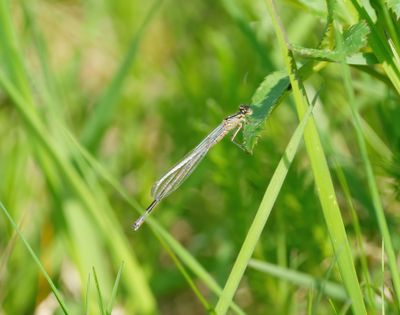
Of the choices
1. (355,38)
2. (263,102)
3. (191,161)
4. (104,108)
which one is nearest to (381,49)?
(355,38)

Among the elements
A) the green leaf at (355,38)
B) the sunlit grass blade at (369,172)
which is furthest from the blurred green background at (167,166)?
the sunlit grass blade at (369,172)

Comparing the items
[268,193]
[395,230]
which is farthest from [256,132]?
[395,230]

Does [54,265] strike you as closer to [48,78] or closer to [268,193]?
[48,78]

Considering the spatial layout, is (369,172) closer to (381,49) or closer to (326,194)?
(326,194)

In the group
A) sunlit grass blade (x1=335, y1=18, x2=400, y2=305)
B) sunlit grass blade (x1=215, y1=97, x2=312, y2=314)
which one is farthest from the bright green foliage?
sunlit grass blade (x1=215, y1=97, x2=312, y2=314)

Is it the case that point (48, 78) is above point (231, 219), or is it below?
above
